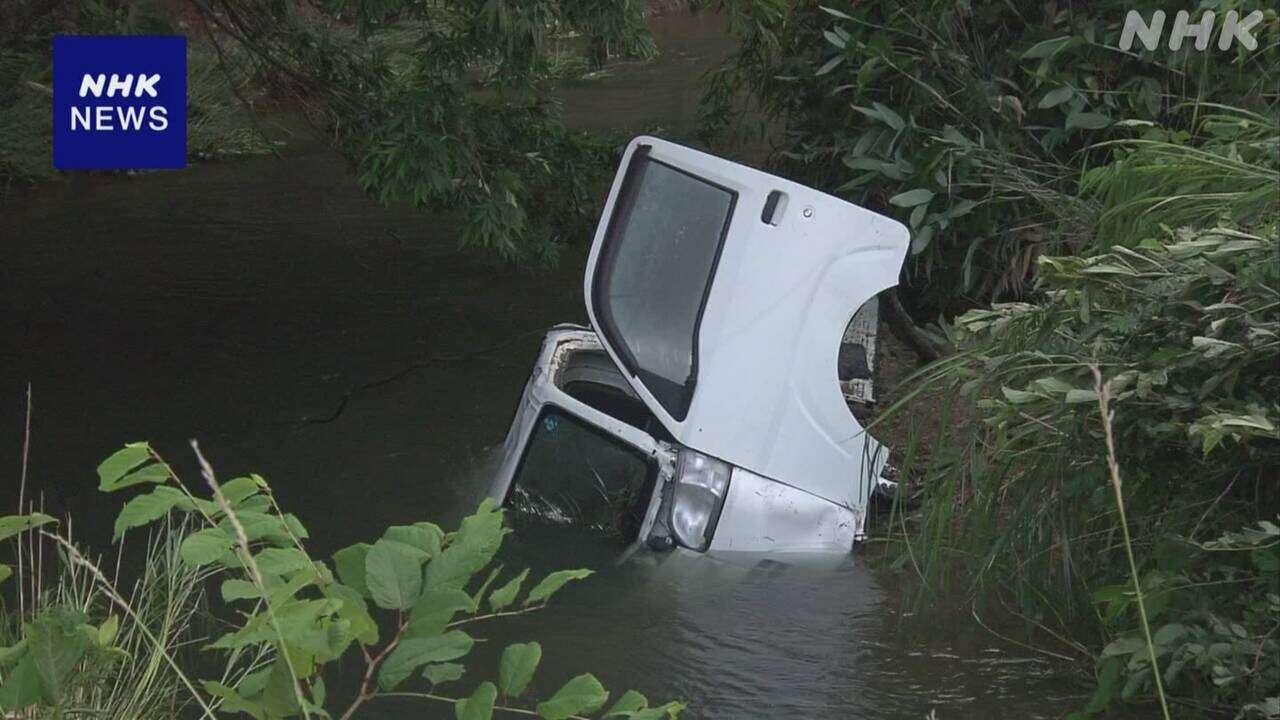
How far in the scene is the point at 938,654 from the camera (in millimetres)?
5500

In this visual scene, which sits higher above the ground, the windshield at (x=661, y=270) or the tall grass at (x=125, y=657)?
the windshield at (x=661, y=270)

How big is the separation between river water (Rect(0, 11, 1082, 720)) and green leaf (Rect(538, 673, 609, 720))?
9.08 feet

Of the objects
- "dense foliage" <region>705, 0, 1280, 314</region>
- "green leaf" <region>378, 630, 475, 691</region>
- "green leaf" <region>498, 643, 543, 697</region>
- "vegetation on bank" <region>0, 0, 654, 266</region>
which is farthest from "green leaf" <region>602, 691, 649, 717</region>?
"dense foliage" <region>705, 0, 1280, 314</region>

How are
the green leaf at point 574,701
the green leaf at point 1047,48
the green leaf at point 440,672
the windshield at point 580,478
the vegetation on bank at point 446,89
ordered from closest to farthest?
the green leaf at point 574,701
the green leaf at point 440,672
the windshield at point 580,478
the vegetation on bank at point 446,89
the green leaf at point 1047,48

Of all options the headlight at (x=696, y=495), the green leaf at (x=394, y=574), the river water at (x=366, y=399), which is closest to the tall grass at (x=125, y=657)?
the green leaf at (x=394, y=574)

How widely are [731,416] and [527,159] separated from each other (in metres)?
3.39

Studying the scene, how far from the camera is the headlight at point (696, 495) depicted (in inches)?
222

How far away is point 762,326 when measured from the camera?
5676 mm

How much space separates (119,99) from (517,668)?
755 cm

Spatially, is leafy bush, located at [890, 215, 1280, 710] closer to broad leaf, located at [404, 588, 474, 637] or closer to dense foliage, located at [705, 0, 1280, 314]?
broad leaf, located at [404, 588, 474, 637]

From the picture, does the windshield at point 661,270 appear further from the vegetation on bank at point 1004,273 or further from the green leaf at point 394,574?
the green leaf at point 394,574

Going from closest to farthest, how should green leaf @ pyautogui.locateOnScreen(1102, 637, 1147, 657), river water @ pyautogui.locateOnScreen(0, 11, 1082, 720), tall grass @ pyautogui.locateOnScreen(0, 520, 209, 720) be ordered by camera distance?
tall grass @ pyautogui.locateOnScreen(0, 520, 209, 720), green leaf @ pyautogui.locateOnScreen(1102, 637, 1147, 657), river water @ pyautogui.locateOnScreen(0, 11, 1082, 720)

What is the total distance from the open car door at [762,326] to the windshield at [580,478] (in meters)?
0.37

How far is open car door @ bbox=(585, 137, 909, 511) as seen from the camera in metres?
5.66
